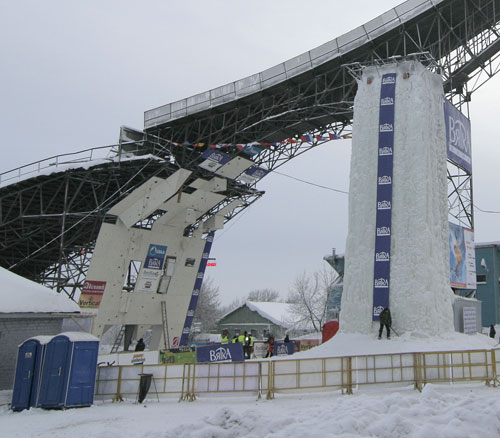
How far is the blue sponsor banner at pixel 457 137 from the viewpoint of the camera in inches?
1005

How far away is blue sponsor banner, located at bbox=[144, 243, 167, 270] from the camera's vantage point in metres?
33.4

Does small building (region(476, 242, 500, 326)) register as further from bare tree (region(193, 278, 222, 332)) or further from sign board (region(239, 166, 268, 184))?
bare tree (region(193, 278, 222, 332))

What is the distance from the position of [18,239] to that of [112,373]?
1914 cm

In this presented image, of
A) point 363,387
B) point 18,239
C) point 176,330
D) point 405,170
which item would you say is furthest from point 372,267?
point 18,239

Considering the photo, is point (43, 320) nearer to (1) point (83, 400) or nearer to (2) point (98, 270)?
(1) point (83, 400)

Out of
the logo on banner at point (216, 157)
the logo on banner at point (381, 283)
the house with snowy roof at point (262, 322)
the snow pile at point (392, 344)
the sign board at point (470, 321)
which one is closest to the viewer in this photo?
the snow pile at point (392, 344)

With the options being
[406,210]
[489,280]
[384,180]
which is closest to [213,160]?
[384,180]

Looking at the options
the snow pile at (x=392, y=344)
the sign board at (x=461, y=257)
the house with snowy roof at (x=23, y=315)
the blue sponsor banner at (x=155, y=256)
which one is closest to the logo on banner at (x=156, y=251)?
the blue sponsor banner at (x=155, y=256)

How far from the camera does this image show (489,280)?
39.2m

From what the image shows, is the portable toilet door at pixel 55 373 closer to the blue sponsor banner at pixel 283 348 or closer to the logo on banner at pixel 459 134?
the blue sponsor banner at pixel 283 348

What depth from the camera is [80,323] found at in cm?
2034

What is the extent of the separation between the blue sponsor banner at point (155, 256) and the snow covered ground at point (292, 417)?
61.7 ft

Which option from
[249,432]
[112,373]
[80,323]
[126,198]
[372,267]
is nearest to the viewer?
[249,432]

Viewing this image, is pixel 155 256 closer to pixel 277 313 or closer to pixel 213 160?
pixel 213 160
